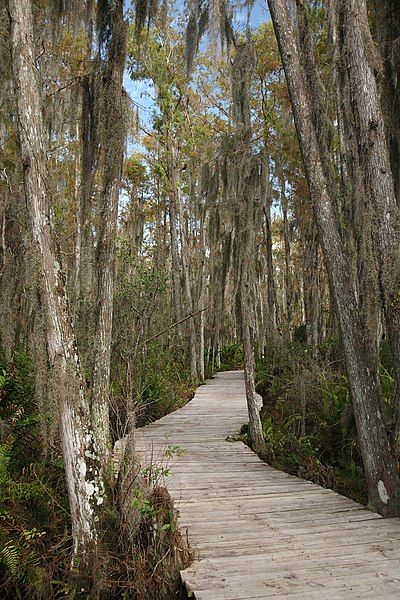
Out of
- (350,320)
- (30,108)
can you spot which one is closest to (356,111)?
(350,320)

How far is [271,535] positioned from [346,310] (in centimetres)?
182

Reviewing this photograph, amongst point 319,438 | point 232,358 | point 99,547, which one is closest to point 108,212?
point 99,547

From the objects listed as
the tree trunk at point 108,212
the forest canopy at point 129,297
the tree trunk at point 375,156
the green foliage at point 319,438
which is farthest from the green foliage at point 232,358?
the tree trunk at point 375,156

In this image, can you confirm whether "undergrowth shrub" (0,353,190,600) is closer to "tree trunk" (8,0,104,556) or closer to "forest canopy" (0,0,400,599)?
"forest canopy" (0,0,400,599)

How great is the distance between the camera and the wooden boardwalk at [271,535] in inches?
97.9

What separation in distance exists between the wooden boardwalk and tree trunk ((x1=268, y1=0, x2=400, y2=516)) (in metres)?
0.29

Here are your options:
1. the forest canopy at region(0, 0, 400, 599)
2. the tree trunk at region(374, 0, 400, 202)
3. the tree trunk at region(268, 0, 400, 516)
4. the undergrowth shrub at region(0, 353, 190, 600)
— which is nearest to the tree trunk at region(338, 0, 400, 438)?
the forest canopy at region(0, 0, 400, 599)

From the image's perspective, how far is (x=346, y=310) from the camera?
385 cm

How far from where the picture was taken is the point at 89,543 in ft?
9.90

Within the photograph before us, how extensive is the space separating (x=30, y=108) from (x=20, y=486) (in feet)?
9.68

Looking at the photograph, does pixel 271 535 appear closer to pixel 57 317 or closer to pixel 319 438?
pixel 57 317

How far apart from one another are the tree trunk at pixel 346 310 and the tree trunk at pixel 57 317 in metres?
2.11

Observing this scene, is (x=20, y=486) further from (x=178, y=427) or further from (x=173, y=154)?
(x=173, y=154)

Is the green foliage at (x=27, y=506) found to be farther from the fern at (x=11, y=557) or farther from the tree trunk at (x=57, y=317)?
the tree trunk at (x=57, y=317)
